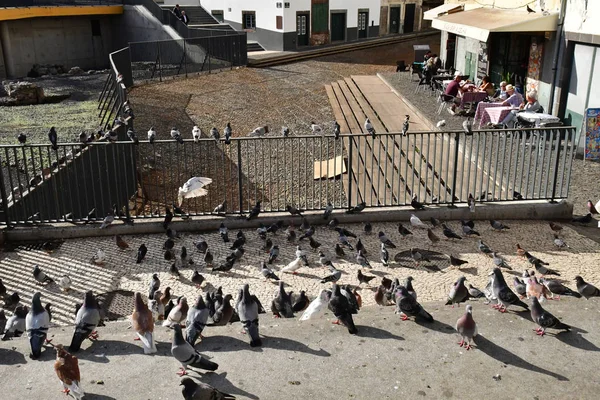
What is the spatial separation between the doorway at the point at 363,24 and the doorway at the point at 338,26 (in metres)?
1.31

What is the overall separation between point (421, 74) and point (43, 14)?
65.5 ft

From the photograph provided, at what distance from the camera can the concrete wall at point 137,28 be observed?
33.4 meters

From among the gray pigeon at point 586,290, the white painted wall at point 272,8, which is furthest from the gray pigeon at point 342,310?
the white painted wall at point 272,8

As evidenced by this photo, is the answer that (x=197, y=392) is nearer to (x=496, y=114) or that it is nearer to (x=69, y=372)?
(x=69, y=372)

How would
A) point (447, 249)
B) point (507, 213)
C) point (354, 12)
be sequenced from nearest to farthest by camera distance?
1. point (447, 249)
2. point (507, 213)
3. point (354, 12)

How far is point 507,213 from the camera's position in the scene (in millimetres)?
10617

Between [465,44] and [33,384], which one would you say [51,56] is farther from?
[33,384]

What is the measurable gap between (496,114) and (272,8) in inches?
937

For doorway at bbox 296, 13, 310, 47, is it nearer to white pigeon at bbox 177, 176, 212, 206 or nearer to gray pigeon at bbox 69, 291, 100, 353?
white pigeon at bbox 177, 176, 212, 206

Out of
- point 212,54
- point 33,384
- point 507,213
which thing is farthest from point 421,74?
point 33,384

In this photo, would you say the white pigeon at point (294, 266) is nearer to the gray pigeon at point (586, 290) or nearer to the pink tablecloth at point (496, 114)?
the gray pigeon at point (586, 290)

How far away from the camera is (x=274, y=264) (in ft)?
30.0

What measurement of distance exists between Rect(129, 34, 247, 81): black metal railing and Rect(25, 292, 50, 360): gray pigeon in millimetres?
20092

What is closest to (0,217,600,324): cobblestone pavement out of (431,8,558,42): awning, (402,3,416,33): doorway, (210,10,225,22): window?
(431,8,558,42): awning
